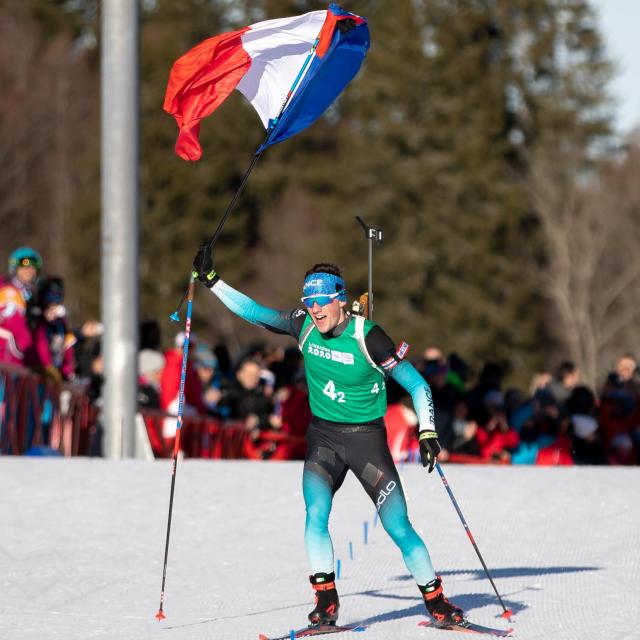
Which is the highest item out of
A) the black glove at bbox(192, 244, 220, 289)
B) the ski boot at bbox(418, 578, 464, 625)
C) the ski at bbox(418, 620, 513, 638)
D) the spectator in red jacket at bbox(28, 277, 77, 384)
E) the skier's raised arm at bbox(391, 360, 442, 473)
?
the spectator in red jacket at bbox(28, 277, 77, 384)

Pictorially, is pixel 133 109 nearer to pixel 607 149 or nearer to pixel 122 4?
pixel 122 4

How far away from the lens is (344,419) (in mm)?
8125

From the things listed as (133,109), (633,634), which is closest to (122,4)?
(133,109)

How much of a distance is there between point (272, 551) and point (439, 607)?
263 cm

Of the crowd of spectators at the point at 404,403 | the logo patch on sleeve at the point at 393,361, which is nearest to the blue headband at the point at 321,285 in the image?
the logo patch on sleeve at the point at 393,361

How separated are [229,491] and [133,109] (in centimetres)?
435

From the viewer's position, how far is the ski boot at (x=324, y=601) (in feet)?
26.0

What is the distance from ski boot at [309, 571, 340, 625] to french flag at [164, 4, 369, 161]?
273 centimetres

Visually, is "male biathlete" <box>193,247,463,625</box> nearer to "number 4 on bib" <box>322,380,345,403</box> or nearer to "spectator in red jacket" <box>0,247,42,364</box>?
"number 4 on bib" <box>322,380,345,403</box>

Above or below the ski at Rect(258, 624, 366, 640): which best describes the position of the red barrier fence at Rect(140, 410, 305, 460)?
above

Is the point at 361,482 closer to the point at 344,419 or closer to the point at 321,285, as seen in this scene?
the point at 344,419

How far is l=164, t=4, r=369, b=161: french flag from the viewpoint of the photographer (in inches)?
377

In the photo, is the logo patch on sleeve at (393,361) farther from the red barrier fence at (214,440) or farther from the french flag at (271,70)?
the red barrier fence at (214,440)

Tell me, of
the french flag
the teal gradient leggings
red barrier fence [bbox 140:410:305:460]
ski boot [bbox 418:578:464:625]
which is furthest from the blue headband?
red barrier fence [bbox 140:410:305:460]
